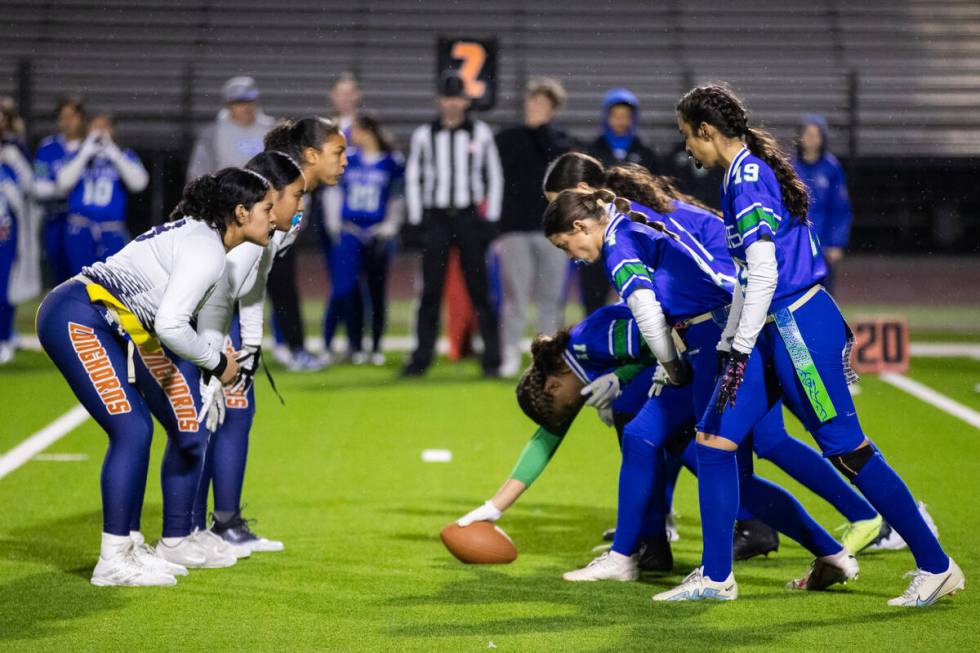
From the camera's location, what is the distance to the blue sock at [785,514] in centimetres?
517

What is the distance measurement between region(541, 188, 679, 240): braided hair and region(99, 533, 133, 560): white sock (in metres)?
1.86

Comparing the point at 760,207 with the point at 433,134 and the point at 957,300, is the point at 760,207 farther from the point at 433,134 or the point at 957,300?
the point at 957,300

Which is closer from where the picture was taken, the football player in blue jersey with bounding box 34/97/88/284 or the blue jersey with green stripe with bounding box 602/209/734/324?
the blue jersey with green stripe with bounding box 602/209/734/324

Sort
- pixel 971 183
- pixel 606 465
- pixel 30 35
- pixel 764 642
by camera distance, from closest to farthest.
→ pixel 764 642, pixel 606 465, pixel 971 183, pixel 30 35

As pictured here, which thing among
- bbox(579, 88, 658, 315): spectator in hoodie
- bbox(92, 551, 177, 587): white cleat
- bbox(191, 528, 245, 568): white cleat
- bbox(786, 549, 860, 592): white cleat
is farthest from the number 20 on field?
bbox(92, 551, 177, 587): white cleat

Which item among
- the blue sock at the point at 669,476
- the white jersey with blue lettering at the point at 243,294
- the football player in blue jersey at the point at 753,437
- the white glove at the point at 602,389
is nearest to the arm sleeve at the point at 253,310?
the white jersey with blue lettering at the point at 243,294

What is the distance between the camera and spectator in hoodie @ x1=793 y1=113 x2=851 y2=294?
10.9 meters

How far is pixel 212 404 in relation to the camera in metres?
5.46

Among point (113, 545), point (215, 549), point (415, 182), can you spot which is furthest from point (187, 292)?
point (415, 182)

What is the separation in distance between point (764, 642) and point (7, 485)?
13.4 ft

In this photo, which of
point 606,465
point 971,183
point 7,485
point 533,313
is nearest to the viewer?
point 7,485

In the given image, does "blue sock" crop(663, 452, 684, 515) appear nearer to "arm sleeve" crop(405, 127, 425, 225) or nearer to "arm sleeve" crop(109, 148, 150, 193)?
"arm sleeve" crop(405, 127, 425, 225)

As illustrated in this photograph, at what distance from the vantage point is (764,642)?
14.9 ft

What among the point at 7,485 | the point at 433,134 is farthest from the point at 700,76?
the point at 7,485
